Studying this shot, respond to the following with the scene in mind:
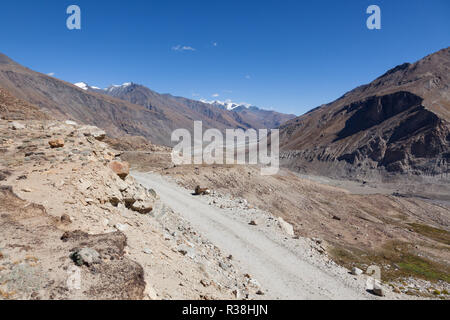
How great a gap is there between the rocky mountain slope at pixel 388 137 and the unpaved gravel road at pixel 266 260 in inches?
2971

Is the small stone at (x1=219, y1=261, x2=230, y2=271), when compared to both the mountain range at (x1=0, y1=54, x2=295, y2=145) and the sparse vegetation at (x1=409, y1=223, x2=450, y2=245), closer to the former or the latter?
the sparse vegetation at (x1=409, y1=223, x2=450, y2=245)

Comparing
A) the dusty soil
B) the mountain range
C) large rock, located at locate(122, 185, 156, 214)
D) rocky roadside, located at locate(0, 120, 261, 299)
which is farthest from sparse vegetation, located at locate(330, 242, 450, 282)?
the mountain range

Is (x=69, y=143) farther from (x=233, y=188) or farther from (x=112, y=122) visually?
(x=112, y=122)

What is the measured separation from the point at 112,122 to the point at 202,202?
475 ft

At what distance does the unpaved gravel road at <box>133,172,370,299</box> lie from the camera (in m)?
12.4

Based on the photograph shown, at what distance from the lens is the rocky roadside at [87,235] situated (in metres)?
6.15

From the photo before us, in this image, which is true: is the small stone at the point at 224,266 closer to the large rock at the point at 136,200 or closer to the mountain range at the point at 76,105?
the large rock at the point at 136,200

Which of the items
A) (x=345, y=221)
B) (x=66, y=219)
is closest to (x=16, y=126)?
(x=66, y=219)

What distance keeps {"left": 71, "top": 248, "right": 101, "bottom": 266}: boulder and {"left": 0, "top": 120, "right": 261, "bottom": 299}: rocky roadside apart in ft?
0.08

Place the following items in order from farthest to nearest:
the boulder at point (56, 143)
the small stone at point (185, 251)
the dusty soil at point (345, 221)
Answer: the dusty soil at point (345, 221) < the boulder at point (56, 143) < the small stone at point (185, 251)

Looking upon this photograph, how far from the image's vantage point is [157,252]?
9.75 meters

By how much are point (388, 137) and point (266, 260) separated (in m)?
Answer: 92.6

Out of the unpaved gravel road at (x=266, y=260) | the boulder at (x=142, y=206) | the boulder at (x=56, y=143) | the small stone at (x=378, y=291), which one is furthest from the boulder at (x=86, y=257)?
the small stone at (x=378, y=291)

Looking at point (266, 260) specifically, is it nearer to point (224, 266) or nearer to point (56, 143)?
point (224, 266)
